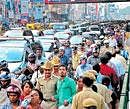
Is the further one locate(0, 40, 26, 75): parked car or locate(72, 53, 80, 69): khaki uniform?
locate(0, 40, 26, 75): parked car

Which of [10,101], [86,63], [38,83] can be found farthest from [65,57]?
[10,101]

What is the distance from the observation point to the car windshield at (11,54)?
56.5 feet

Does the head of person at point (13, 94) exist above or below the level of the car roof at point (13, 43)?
above

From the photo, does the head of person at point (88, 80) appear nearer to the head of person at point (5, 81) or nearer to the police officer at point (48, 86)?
the head of person at point (5, 81)

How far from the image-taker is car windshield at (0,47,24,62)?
17.2 m

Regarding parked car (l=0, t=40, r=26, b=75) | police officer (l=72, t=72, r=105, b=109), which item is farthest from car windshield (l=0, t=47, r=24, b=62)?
police officer (l=72, t=72, r=105, b=109)

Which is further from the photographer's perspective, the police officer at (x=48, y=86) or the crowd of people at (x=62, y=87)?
the police officer at (x=48, y=86)

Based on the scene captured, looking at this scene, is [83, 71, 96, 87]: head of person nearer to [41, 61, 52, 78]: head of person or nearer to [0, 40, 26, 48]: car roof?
[41, 61, 52, 78]: head of person

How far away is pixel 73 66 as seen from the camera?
52.3 feet

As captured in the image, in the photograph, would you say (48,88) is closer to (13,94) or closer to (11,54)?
(13,94)

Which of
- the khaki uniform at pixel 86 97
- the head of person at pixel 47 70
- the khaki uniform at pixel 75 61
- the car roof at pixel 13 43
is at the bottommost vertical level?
the khaki uniform at pixel 75 61

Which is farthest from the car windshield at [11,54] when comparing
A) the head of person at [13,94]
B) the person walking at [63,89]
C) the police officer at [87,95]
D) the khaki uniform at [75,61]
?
the police officer at [87,95]

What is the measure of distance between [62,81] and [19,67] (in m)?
6.18

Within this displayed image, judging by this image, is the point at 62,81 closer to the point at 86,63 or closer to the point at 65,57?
the point at 86,63
